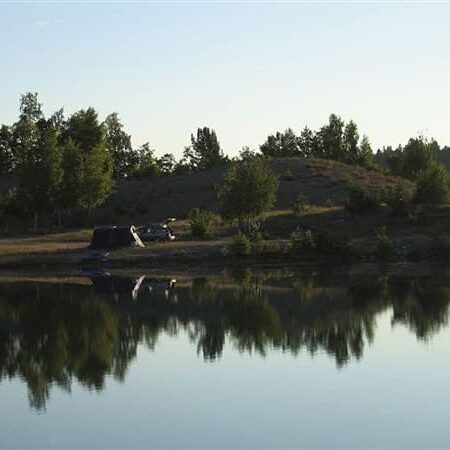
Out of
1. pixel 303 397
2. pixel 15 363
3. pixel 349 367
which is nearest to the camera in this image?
pixel 303 397

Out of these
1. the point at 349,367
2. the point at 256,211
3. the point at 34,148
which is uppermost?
the point at 34,148

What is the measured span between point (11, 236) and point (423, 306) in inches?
1956

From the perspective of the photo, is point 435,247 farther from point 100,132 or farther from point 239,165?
point 100,132

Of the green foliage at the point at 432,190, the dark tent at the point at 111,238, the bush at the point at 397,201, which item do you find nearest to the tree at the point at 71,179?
the dark tent at the point at 111,238

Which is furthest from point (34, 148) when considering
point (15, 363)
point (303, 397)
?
point (303, 397)

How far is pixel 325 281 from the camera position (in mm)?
50844

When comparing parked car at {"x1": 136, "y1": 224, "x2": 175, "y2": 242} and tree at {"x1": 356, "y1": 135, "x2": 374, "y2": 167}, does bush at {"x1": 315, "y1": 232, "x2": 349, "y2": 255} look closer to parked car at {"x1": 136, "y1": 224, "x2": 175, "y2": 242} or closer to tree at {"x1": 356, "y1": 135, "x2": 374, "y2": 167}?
parked car at {"x1": 136, "y1": 224, "x2": 175, "y2": 242}

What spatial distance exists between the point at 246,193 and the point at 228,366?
135 feet

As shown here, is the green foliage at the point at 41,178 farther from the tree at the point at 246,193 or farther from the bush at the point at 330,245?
the bush at the point at 330,245

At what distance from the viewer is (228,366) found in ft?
89.6

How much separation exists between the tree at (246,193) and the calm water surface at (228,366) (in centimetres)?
1929

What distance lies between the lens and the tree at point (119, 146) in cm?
12381

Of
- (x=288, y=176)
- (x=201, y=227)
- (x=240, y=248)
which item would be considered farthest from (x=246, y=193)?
(x=288, y=176)

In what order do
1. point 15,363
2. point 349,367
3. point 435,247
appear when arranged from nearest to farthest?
point 349,367, point 15,363, point 435,247
